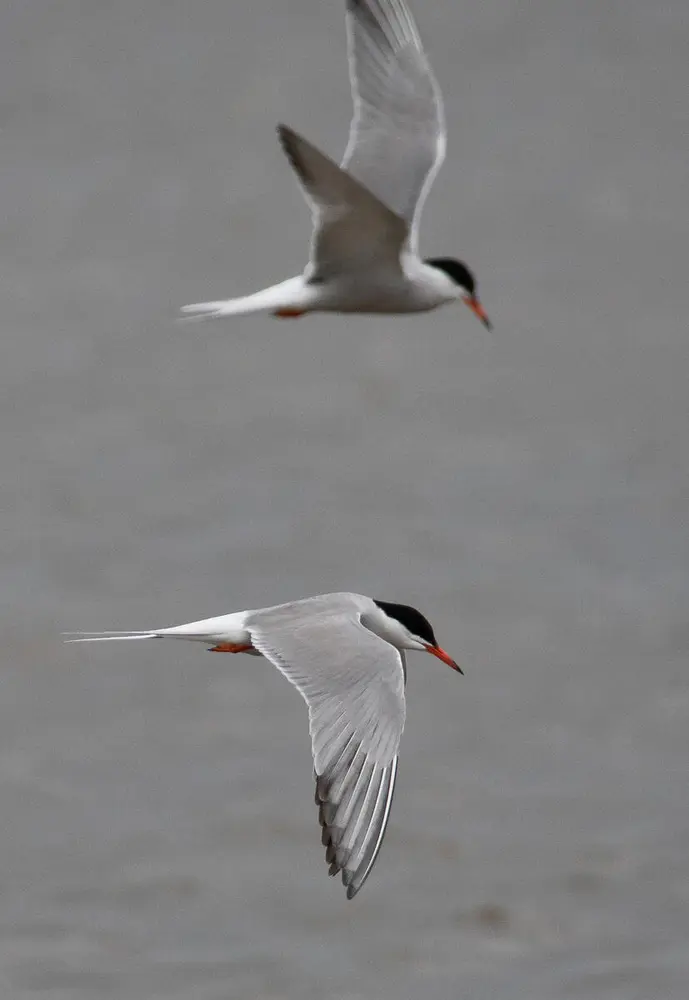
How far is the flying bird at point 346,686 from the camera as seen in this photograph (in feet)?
23.9

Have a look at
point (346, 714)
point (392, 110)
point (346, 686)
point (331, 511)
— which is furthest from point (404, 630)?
point (331, 511)

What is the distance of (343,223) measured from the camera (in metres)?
9.36

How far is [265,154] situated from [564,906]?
10.9 metres

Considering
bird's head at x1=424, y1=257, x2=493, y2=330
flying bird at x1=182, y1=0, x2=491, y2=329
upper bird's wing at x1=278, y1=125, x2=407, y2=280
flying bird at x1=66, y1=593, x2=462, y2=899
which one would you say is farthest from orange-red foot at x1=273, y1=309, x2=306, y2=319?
flying bird at x1=66, y1=593, x2=462, y2=899

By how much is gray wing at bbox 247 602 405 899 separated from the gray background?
10924 mm

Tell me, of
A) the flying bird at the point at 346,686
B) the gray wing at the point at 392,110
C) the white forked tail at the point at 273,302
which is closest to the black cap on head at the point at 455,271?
the gray wing at the point at 392,110

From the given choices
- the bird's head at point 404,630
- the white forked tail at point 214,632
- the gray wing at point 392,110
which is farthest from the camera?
the gray wing at point 392,110

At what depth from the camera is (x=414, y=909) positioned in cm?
2050

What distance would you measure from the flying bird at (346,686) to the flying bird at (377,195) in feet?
3.69

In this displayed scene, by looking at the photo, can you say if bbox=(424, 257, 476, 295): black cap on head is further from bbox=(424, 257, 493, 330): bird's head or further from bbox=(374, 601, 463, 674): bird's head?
bbox=(374, 601, 463, 674): bird's head

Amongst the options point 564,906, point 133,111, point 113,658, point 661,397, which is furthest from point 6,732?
point 133,111

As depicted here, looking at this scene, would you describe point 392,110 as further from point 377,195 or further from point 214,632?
point 214,632

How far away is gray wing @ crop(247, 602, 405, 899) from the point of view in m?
7.25

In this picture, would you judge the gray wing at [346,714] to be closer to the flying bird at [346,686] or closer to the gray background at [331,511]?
the flying bird at [346,686]
